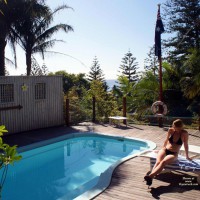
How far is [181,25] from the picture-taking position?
844 inches

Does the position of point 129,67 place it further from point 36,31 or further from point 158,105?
point 158,105

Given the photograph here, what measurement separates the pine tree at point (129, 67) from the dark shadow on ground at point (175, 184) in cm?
3030

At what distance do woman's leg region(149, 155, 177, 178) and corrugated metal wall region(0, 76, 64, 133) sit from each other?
20.0ft

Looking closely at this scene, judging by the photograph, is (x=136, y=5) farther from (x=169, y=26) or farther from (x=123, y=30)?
(x=169, y=26)

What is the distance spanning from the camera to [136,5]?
44.3ft

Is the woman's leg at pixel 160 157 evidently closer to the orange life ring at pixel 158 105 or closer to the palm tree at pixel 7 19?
the orange life ring at pixel 158 105

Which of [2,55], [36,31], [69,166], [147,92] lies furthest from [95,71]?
[69,166]

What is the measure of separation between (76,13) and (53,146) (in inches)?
380

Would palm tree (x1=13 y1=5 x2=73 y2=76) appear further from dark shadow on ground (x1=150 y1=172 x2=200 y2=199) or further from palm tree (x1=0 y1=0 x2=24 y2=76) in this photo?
dark shadow on ground (x1=150 y1=172 x2=200 y2=199)

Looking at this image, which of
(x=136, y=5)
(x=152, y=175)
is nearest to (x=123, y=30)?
(x=136, y=5)

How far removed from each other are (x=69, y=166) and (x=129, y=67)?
28776mm

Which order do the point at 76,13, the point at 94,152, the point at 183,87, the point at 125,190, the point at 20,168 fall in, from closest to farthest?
the point at 125,190
the point at 20,168
the point at 94,152
the point at 183,87
the point at 76,13

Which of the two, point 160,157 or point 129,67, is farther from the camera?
point 129,67

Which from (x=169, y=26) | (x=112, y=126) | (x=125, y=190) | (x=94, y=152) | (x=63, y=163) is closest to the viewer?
(x=125, y=190)
